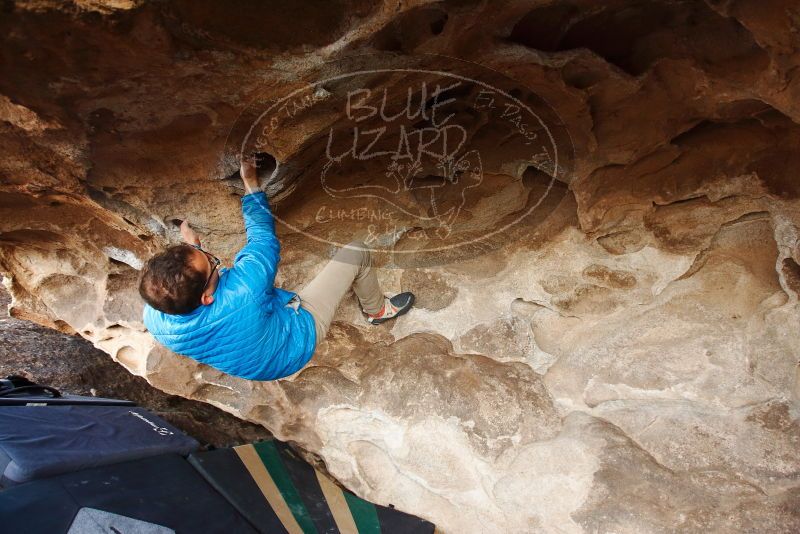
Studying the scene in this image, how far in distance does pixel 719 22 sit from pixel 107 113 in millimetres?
1313

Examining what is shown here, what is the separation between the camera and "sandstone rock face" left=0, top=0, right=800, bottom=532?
1096mm

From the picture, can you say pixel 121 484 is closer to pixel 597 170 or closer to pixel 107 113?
pixel 107 113

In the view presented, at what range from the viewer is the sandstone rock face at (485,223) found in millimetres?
1096

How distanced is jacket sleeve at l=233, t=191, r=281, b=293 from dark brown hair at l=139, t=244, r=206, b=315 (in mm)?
129

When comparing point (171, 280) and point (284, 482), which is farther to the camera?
point (284, 482)

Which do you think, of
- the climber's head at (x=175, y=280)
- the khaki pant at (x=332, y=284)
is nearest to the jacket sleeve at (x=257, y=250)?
the climber's head at (x=175, y=280)

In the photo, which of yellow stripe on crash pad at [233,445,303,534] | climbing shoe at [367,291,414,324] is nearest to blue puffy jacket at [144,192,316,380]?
climbing shoe at [367,291,414,324]

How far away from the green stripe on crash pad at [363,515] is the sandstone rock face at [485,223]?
0.22 feet

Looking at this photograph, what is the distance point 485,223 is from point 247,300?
759 mm

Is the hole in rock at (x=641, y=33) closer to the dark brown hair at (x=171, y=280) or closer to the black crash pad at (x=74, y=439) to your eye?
the dark brown hair at (x=171, y=280)

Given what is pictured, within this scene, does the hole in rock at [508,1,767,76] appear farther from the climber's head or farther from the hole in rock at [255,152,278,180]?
the climber's head

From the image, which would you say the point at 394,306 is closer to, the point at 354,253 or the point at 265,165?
the point at 354,253

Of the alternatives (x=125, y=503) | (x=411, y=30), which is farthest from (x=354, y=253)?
(x=125, y=503)

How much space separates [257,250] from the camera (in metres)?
1.42
